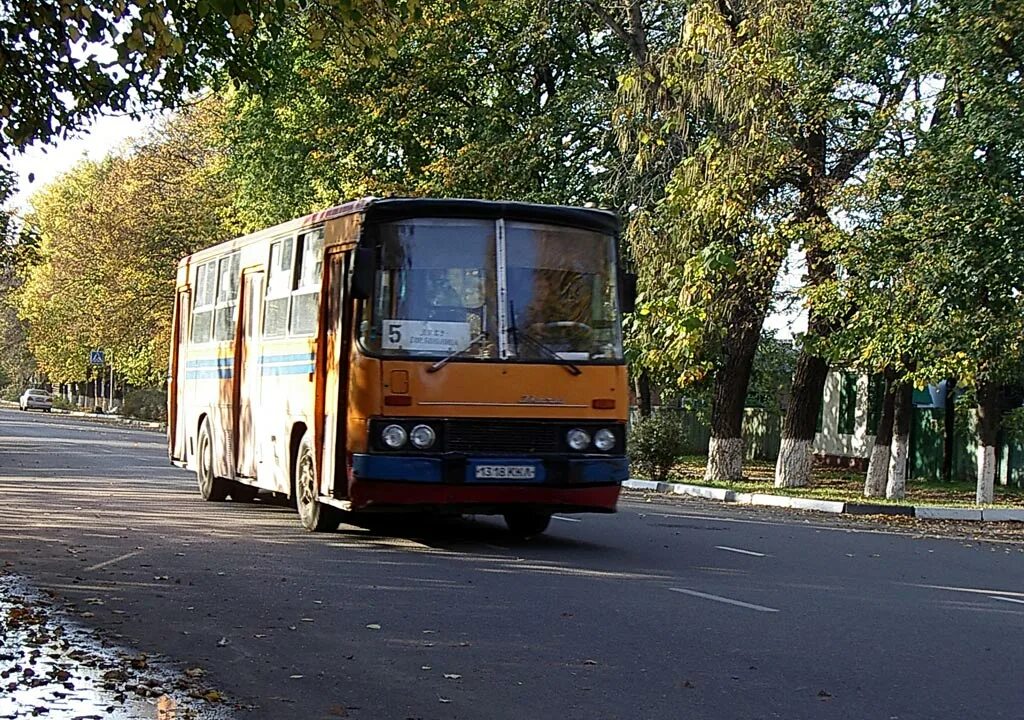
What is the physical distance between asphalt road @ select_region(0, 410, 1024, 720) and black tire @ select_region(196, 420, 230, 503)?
1736 mm

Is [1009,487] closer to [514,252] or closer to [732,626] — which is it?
[514,252]

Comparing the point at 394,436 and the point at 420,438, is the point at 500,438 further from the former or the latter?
the point at 394,436

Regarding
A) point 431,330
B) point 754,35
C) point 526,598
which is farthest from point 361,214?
point 754,35

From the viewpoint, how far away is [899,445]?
30.9 metres

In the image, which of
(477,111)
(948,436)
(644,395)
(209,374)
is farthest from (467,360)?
(644,395)

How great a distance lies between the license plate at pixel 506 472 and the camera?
15.2 m

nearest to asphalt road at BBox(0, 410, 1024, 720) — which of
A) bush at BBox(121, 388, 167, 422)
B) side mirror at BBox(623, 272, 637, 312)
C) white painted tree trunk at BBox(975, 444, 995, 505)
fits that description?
side mirror at BBox(623, 272, 637, 312)

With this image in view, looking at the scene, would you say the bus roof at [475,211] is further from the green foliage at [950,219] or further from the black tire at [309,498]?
the green foliage at [950,219]

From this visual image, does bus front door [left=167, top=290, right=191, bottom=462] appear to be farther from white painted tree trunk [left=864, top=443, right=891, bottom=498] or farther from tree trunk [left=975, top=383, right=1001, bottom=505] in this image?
white painted tree trunk [left=864, top=443, right=891, bottom=498]

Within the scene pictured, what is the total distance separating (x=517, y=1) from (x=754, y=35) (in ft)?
31.0

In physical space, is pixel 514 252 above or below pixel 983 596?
above

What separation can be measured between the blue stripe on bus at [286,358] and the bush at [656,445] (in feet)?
52.2

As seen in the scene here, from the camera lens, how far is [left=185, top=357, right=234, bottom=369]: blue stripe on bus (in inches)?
809

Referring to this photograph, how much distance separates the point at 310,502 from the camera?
1712 cm
